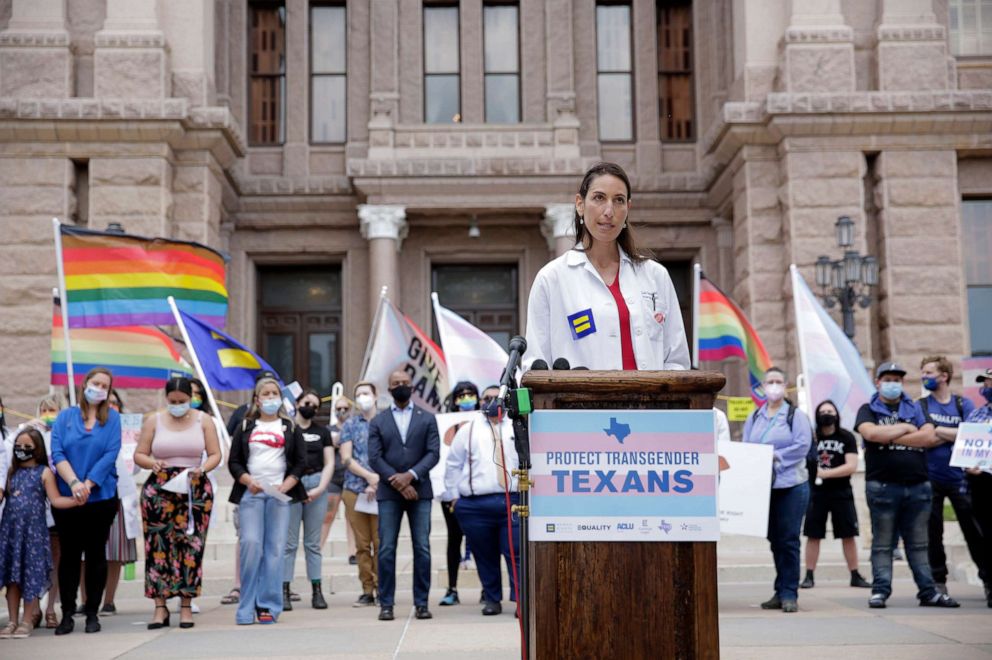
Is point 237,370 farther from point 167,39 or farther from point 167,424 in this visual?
point 167,39

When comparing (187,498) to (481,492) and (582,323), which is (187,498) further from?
(582,323)

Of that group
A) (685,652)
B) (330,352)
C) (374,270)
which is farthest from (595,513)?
(330,352)

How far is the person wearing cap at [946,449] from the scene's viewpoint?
1125 cm

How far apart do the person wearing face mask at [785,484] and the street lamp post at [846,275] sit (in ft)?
23.6

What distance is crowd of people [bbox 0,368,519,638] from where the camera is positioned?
33.4 feet

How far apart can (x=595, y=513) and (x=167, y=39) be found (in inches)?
755

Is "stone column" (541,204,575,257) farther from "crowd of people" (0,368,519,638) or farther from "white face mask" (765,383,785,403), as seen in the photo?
"crowd of people" (0,368,519,638)

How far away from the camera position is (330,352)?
24.8m

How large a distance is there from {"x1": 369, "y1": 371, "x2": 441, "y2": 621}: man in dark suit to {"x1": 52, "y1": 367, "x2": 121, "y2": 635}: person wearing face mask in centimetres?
239

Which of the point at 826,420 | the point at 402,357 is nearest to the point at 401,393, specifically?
the point at 826,420

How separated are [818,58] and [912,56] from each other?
1687mm

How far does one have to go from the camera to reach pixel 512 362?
4340 mm

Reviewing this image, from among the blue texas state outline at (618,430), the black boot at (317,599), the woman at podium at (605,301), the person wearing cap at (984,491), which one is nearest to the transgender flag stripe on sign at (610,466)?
the blue texas state outline at (618,430)

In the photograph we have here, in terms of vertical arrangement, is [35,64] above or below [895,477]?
above
